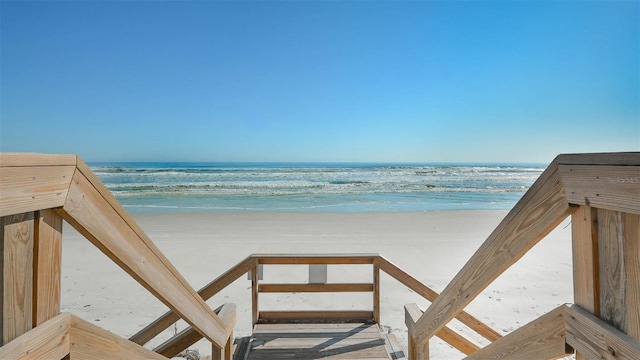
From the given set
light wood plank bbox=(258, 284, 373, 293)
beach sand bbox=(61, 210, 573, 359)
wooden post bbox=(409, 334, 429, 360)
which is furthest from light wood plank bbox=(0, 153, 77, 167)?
beach sand bbox=(61, 210, 573, 359)

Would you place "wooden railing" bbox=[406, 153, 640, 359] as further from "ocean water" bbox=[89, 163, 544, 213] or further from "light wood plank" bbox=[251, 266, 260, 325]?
"ocean water" bbox=[89, 163, 544, 213]

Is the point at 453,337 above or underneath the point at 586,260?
underneath

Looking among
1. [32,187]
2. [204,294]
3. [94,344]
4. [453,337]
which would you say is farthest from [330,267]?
[32,187]

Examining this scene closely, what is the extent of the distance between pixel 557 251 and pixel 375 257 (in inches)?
264

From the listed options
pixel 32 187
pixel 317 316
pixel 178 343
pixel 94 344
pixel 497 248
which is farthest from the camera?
pixel 317 316

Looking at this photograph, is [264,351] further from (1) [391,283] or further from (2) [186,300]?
(1) [391,283]

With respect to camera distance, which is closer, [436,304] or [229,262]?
[436,304]

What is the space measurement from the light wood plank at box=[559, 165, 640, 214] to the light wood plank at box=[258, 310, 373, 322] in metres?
3.22

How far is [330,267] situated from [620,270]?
6.16 metres

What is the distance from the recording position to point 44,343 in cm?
78

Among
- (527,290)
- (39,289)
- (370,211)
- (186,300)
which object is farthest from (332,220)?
(39,289)

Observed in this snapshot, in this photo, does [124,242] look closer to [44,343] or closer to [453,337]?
[44,343]

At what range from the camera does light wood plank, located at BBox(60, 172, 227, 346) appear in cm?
86

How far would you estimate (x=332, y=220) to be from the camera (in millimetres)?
11766
